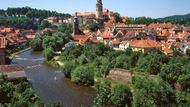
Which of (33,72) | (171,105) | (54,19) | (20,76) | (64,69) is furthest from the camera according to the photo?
(54,19)

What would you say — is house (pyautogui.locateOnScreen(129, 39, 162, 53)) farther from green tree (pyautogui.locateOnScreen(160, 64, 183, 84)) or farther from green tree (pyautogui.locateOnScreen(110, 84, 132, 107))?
green tree (pyautogui.locateOnScreen(110, 84, 132, 107))

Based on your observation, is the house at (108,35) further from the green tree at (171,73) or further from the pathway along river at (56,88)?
the green tree at (171,73)

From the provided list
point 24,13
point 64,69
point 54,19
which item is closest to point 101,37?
point 64,69

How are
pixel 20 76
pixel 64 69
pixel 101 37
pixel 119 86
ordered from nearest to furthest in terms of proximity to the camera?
pixel 119 86 < pixel 20 76 < pixel 64 69 < pixel 101 37

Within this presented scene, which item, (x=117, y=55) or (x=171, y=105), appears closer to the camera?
(x=171, y=105)

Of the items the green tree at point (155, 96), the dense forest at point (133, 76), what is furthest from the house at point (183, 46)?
the green tree at point (155, 96)

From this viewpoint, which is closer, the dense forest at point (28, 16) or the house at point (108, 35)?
the house at point (108, 35)

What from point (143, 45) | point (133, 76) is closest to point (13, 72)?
point (133, 76)

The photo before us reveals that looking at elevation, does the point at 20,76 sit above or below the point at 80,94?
above

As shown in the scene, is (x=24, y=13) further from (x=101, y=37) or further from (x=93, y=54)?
(x=93, y=54)
